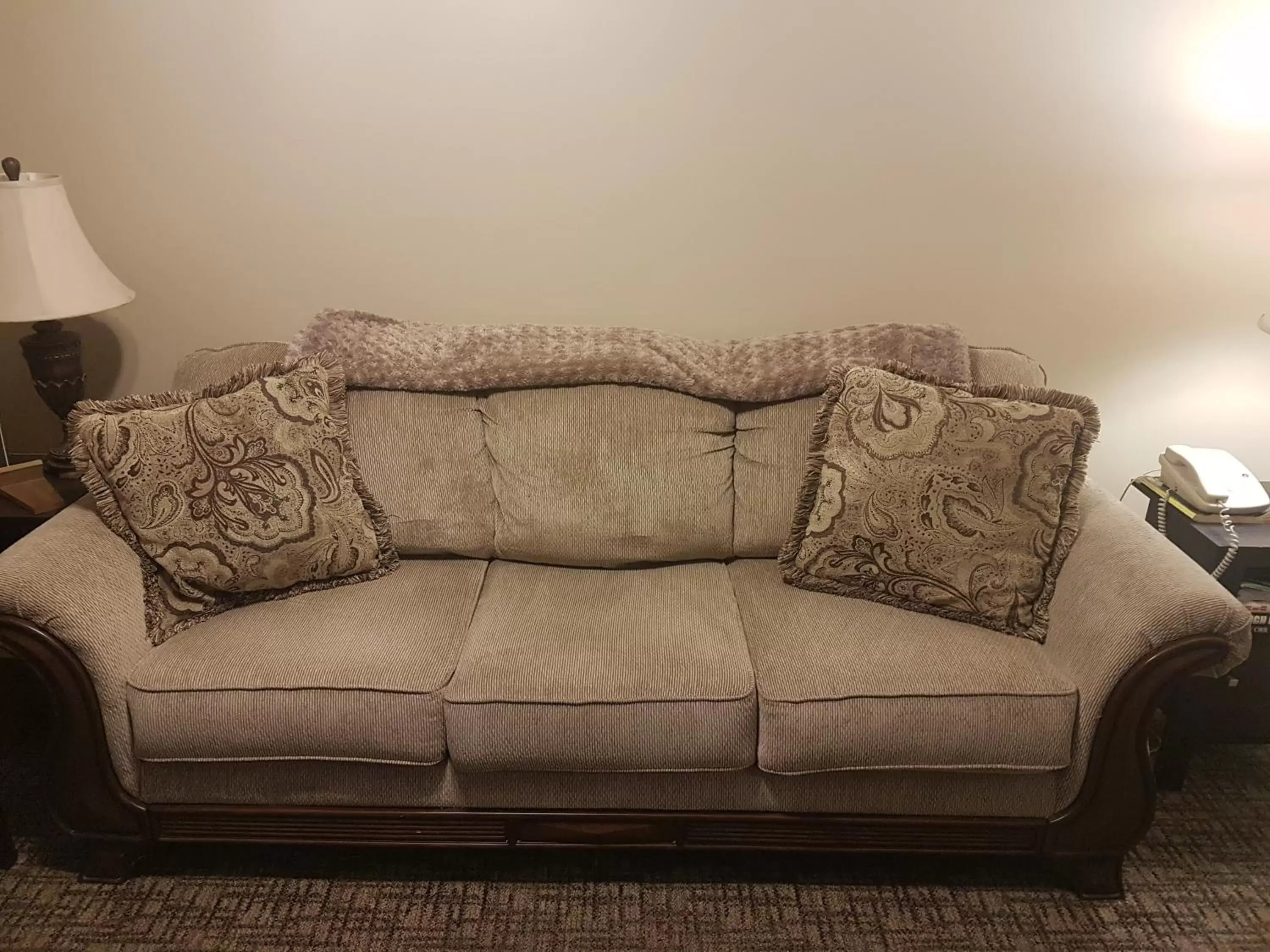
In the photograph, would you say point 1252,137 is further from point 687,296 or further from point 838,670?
point 838,670

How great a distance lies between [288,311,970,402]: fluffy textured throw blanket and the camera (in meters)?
2.14

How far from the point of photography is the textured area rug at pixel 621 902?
1749 mm

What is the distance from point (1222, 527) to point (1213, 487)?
9 centimetres

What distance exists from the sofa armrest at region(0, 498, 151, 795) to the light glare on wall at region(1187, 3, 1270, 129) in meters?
2.52

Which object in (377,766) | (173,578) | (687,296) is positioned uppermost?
(687,296)

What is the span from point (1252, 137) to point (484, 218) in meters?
1.83

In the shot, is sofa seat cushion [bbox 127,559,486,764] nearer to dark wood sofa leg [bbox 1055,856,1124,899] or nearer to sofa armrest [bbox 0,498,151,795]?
sofa armrest [bbox 0,498,151,795]

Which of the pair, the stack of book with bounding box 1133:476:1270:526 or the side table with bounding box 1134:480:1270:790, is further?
the stack of book with bounding box 1133:476:1270:526

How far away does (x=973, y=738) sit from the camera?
171cm

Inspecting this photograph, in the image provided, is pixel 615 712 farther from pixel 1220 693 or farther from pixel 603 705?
pixel 1220 693

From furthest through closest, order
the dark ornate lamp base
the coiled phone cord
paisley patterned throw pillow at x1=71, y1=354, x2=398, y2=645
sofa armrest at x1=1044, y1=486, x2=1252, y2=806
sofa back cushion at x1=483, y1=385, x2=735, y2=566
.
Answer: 1. the dark ornate lamp base
2. sofa back cushion at x1=483, y1=385, x2=735, y2=566
3. the coiled phone cord
4. paisley patterned throw pillow at x1=71, y1=354, x2=398, y2=645
5. sofa armrest at x1=1044, y1=486, x2=1252, y2=806

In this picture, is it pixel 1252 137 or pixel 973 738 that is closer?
pixel 973 738

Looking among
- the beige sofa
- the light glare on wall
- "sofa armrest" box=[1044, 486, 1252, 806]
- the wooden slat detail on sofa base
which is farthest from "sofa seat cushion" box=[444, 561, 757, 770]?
the light glare on wall

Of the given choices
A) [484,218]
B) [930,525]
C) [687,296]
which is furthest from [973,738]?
[484,218]
